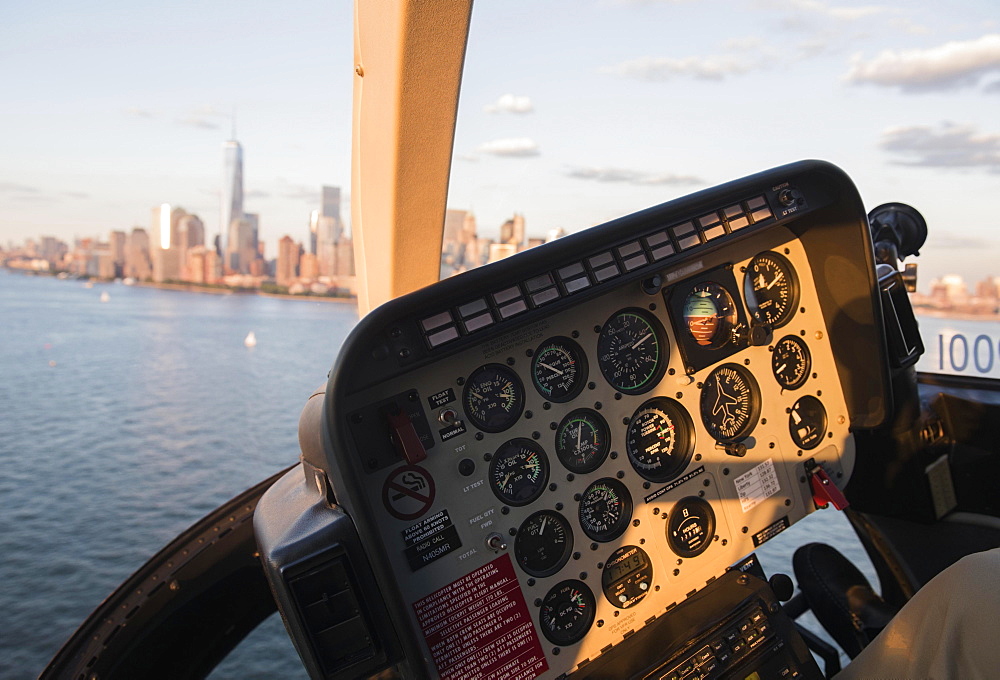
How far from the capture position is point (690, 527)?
73.2 inches

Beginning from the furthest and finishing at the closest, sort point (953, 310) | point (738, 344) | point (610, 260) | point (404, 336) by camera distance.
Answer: point (953, 310), point (738, 344), point (610, 260), point (404, 336)

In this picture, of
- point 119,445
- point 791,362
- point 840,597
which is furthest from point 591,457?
point 119,445

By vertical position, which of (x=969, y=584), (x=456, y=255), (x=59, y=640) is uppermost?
(x=456, y=255)

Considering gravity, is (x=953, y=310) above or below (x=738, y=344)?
below

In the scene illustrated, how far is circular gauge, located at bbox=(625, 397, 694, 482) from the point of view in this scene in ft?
5.92

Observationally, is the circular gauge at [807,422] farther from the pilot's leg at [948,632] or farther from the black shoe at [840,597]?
the pilot's leg at [948,632]

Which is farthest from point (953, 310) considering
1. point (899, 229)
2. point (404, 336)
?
point (404, 336)

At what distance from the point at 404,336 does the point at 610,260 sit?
537 mm

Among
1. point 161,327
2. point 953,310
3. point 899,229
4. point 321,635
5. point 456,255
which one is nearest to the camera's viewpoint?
point 321,635

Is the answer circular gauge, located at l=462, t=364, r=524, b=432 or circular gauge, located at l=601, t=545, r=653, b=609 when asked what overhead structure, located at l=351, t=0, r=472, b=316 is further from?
circular gauge, located at l=601, t=545, r=653, b=609

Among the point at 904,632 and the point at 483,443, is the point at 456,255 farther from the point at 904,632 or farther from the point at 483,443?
the point at 904,632

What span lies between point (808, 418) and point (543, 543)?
978 millimetres

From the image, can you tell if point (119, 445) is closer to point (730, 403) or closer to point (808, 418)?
point (730, 403)

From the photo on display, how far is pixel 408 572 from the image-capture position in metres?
1.48
